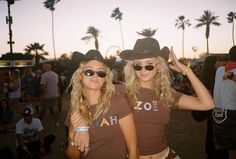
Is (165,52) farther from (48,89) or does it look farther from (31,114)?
(48,89)

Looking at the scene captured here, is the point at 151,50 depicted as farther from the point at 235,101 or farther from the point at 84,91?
the point at 235,101

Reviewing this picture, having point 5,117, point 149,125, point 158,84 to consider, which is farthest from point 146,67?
point 5,117

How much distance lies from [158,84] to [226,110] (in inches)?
54.0

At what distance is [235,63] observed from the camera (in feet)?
13.3

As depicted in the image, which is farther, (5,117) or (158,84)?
(5,117)

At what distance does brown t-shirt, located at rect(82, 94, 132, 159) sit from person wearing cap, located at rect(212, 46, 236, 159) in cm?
198

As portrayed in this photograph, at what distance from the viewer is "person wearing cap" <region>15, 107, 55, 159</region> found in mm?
6637

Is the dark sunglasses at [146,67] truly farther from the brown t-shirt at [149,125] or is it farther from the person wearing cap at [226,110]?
the person wearing cap at [226,110]

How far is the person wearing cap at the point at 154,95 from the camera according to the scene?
2869 millimetres

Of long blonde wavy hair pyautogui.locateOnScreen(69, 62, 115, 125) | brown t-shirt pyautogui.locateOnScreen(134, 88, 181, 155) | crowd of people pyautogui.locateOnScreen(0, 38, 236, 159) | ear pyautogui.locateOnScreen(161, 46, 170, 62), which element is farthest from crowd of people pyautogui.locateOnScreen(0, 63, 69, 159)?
ear pyautogui.locateOnScreen(161, 46, 170, 62)

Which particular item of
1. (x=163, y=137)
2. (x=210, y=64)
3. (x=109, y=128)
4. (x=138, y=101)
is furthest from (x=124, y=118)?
(x=210, y=64)

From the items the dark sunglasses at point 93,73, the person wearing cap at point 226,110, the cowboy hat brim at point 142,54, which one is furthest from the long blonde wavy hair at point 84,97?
the person wearing cap at point 226,110

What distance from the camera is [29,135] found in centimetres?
685

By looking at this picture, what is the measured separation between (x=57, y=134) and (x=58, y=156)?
6.58 feet
